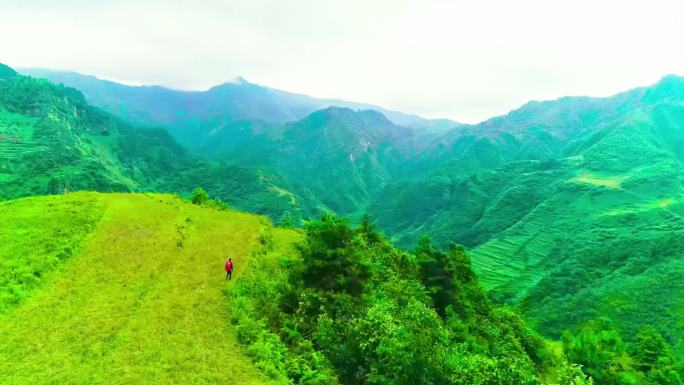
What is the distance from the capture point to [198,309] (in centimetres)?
3019

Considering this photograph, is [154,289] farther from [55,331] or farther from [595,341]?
[595,341]

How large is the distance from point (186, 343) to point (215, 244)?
16774 mm

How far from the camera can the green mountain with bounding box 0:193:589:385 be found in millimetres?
22609

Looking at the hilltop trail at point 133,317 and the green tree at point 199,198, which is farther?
the green tree at point 199,198

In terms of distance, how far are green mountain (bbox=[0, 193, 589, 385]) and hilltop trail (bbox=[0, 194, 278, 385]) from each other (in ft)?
0.31

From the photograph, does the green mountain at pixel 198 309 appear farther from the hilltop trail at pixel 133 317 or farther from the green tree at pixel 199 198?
the green tree at pixel 199 198

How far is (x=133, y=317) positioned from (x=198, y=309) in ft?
12.9

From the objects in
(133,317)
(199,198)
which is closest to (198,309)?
(133,317)

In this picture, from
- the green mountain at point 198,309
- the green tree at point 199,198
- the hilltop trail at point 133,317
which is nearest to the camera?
the green mountain at point 198,309

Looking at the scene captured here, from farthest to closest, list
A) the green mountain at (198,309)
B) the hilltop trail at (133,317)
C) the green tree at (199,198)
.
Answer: the green tree at (199,198)
the hilltop trail at (133,317)
the green mountain at (198,309)

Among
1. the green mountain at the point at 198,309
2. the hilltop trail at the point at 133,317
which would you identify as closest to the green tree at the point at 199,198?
the green mountain at the point at 198,309

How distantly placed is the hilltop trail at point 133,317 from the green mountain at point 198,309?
94 mm

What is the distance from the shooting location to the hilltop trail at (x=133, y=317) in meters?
23.0

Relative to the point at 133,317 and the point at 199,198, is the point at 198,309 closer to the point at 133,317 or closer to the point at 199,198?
the point at 133,317
